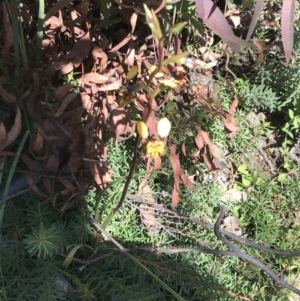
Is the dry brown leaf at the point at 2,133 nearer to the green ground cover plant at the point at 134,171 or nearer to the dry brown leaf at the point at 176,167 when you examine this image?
the green ground cover plant at the point at 134,171

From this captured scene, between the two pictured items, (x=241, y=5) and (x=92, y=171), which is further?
(x=241, y=5)

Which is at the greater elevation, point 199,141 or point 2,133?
point 2,133

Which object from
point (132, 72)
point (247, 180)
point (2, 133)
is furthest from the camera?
point (247, 180)

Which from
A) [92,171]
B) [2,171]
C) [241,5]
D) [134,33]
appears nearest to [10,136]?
[2,171]

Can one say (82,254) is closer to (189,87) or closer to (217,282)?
(217,282)

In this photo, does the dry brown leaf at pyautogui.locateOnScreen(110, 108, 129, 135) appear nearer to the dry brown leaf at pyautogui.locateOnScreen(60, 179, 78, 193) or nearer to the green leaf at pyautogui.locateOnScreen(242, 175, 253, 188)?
the dry brown leaf at pyautogui.locateOnScreen(60, 179, 78, 193)

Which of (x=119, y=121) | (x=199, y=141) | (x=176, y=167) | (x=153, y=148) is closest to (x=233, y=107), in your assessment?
(x=199, y=141)

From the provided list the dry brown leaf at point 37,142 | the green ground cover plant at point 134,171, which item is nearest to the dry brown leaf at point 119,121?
the green ground cover plant at point 134,171

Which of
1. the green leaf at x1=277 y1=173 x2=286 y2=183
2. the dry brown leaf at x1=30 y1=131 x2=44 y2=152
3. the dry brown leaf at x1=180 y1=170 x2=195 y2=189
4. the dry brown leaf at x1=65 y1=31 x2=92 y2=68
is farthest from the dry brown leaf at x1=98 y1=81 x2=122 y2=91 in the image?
the green leaf at x1=277 y1=173 x2=286 y2=183

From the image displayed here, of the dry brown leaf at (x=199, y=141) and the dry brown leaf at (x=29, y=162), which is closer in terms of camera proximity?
the dry brown leaf at (x=29, y=162)

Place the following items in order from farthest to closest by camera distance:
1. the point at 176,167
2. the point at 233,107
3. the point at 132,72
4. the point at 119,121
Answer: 1. the point at 233,107
2. the point at 176,167
3. the point at 119,121
4. the point at 132,72

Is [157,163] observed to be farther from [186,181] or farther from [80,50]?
[80,50]
